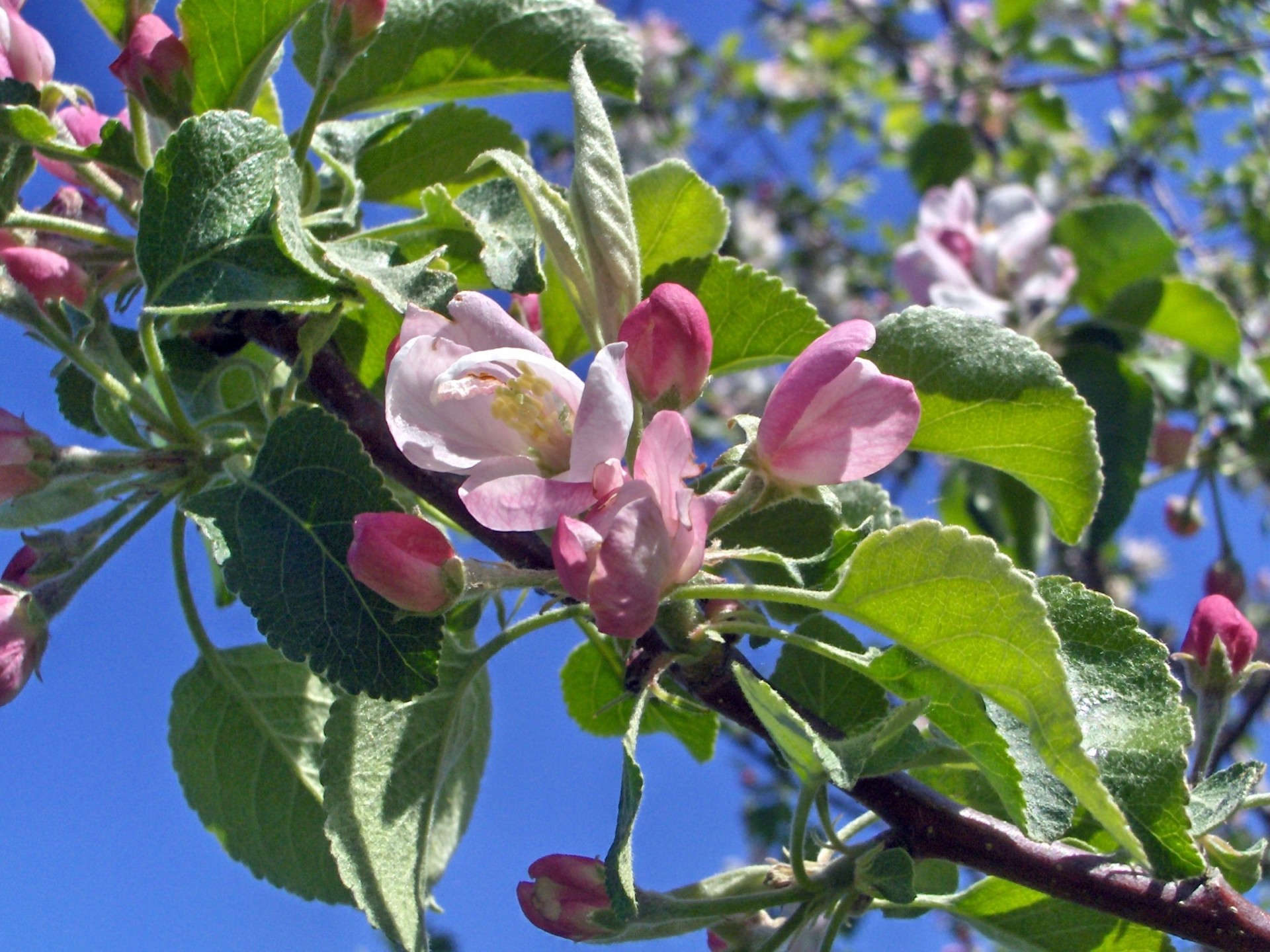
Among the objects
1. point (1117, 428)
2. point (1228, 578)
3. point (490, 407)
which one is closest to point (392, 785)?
point (490, 407)

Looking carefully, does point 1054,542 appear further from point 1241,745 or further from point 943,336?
point 1241,745

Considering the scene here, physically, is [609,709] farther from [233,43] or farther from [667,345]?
[233,43]

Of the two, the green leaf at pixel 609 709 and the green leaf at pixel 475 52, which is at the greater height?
the green leaf at pixel 475 52

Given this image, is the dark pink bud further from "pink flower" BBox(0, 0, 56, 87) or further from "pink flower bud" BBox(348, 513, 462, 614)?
"pink flower bud" BBox(348, 513, 462, 614)

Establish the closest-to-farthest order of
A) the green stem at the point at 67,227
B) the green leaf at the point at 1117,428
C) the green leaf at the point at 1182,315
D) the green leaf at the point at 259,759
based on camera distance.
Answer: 1. the green stem at the point at 67,227
2. the green leaf at the point at 259,759
3. the green leaf at the point at 1117,428
4. the green leaf at the point at 1182,315

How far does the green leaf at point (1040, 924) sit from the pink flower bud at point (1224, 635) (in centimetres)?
26

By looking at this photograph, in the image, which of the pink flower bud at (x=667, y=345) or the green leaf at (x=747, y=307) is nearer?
the pink flower bud at (x=667, y=345)

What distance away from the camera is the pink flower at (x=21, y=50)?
1.04 meters

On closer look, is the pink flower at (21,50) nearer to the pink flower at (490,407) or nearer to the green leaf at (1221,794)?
the pink flower at (490,407)

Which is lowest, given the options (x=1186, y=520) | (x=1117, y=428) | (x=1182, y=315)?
(x=1186, y=520)

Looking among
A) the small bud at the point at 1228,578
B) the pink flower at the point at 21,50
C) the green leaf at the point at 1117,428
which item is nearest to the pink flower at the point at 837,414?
the pink flower at the point at 21,50

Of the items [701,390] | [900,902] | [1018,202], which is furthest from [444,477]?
[1018,202]

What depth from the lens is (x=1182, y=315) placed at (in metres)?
1.89

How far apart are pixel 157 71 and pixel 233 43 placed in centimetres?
8
